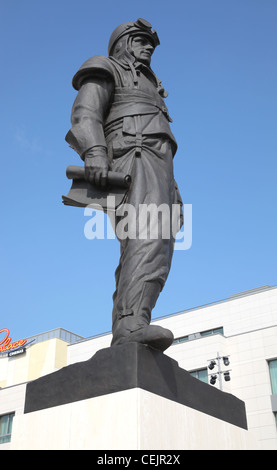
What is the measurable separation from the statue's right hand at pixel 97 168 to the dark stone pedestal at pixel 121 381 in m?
1.43

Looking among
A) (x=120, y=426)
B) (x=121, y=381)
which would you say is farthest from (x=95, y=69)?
(x=120, y=426)

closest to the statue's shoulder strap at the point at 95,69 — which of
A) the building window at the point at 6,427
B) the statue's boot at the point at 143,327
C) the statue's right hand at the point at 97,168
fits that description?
the statue's right hand at the point at 97,168

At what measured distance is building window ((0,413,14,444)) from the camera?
3797 centimetres

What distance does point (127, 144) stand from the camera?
15.7ft

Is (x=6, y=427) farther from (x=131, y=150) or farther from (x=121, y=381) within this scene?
(x=121, y=381)

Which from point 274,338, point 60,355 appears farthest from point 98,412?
point 60,355

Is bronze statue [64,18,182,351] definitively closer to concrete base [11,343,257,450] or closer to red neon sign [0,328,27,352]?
concrete base [11,343,257,450]

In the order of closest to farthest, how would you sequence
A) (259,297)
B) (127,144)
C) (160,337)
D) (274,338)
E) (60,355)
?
(160,337), (127,144), (274,338), (259,297), (60,355)

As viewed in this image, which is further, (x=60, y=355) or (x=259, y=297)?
(x=60, y=355)

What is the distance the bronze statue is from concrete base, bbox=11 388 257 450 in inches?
18.3

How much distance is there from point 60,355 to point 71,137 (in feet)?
158

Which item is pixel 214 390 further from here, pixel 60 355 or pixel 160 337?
pixel 60 355
